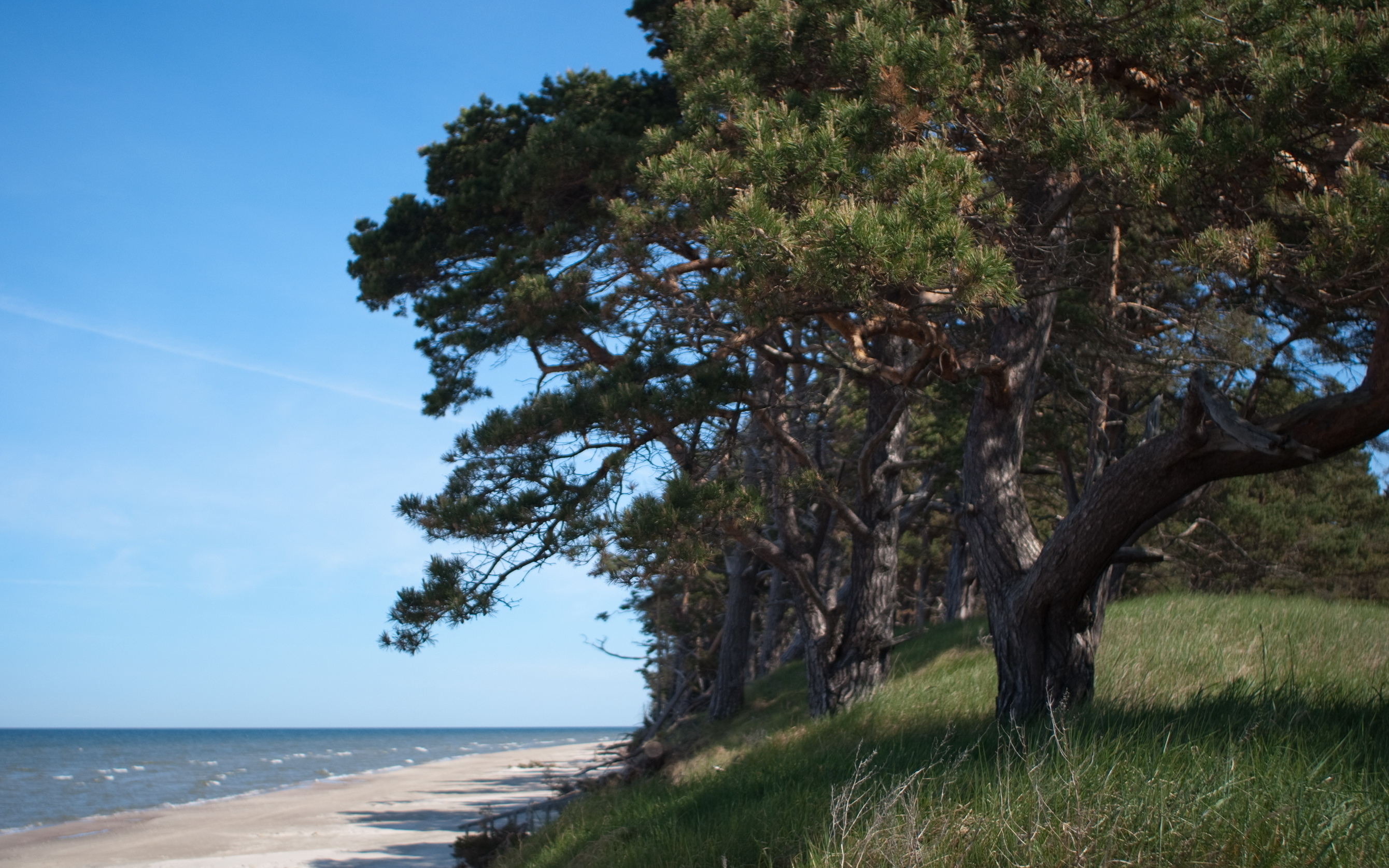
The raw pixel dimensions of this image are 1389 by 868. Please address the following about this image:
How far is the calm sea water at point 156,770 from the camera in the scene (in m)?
25.4

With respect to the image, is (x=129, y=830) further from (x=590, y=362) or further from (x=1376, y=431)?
(x=1376, y=431)

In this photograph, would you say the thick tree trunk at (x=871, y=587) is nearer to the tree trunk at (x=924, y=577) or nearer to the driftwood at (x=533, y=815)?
the driftwood at (x=533, y=815)

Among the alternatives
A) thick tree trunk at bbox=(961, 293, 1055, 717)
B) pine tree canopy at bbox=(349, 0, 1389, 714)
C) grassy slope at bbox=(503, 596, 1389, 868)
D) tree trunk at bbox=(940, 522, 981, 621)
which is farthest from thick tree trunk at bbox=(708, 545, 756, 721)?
thick tree trunk at bbox=(961, 293, 1055, 717)

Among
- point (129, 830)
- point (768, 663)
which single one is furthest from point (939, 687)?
point (129, 830)

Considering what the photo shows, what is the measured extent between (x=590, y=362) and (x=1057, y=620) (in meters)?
4.99

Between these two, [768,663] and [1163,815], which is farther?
[768,663]

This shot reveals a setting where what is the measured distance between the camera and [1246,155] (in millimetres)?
5098

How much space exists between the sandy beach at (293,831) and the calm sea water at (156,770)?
8.56 ft

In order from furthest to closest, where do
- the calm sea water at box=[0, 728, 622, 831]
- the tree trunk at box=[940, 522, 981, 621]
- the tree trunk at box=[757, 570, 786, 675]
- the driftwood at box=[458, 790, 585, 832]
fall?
the calm sea water at box=[0, 728, 622, 831] < the tree trunk at box=[757, 570, 786, 675] < the tree trunk at box=[940, 522, 981, 621] < the driftwood at box=[458, 790, 585, 832]

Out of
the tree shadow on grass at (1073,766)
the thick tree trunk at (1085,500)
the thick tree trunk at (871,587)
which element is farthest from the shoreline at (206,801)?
the thick tree trunk at (1085,500)

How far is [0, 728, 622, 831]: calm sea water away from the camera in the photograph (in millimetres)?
25406

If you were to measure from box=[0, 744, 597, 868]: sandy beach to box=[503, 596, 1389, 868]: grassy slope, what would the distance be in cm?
651

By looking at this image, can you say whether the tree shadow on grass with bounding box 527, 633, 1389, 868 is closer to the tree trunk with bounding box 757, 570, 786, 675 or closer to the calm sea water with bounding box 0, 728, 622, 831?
the tree trunk with bounding box 757, 570, 786, 675

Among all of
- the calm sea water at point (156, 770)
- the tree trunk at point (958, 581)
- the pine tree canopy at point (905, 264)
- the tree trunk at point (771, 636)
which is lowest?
the calm sea water at point (156, 770)
